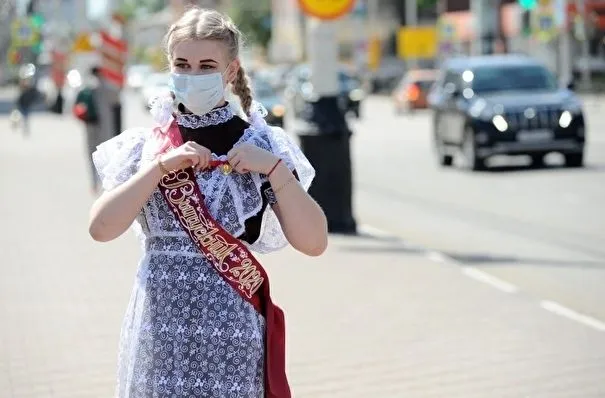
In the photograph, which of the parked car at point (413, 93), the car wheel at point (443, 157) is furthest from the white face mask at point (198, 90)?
the parked car at point (413, 93)

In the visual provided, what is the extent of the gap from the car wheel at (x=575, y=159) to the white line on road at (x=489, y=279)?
478 inches

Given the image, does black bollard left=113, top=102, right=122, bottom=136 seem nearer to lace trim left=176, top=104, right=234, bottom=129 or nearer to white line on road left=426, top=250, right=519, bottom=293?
→ white line on road left=426, top=250, right=519, bottom=293

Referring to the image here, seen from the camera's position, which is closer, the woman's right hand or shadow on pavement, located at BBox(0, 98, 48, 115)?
the woman's right hand

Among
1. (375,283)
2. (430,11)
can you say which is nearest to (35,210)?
(375,283)

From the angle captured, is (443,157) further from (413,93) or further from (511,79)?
(413,93)

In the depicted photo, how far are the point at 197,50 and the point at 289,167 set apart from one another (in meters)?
0.40

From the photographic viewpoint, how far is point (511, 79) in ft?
79.2

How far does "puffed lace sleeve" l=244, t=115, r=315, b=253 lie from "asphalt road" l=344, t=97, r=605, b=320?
17.4 feet

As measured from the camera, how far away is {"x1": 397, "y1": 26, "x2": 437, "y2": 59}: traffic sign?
309 feet

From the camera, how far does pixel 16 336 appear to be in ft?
28.9

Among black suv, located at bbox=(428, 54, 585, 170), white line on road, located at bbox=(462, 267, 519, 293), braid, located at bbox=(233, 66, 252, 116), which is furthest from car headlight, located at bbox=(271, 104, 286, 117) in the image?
braid, located at bbox=(233, 66, 252, 116)

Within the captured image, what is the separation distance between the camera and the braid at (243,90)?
420cm

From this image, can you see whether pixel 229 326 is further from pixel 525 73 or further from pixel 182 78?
pixel 525 73

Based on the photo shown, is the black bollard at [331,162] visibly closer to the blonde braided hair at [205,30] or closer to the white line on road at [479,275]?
the white line on road at [479,275]
